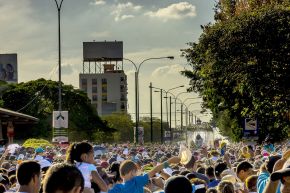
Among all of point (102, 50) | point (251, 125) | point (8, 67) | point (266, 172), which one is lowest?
point (266, 172)

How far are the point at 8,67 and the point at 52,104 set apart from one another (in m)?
37.8

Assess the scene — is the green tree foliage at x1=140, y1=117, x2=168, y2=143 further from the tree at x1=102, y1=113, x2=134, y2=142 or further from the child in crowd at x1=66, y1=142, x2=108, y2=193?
the child in crowd at x1=66, y1=142, x2=108, y2=193

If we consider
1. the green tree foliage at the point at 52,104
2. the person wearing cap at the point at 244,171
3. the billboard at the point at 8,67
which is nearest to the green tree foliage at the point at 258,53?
the person wearing cap at the point at 244,171

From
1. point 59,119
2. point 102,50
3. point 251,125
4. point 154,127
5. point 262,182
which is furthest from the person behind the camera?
point 154,127

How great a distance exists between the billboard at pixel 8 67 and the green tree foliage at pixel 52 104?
32.4m

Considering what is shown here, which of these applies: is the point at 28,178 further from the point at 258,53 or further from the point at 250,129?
the point at 258,53

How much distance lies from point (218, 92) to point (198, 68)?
4209mm

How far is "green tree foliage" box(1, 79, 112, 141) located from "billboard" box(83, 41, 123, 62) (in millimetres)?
55178

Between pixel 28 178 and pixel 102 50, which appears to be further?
pixel 102 50

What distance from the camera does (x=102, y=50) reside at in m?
156

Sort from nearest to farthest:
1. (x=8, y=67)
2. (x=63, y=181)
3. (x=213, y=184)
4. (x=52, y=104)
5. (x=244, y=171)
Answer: (x=63, y=181) → (x=244, y=171) → (x=213, y=184) → (x=52, y=104) → (x=8, y=67)

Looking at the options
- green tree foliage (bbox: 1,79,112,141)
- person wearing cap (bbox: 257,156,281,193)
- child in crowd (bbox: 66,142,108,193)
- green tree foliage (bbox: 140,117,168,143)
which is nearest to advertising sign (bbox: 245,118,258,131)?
person wearing cap (bbox: 257,156,281,193)

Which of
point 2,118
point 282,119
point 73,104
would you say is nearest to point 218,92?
point 282,119

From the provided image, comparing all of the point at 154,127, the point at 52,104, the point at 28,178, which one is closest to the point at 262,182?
the point at 28,178
